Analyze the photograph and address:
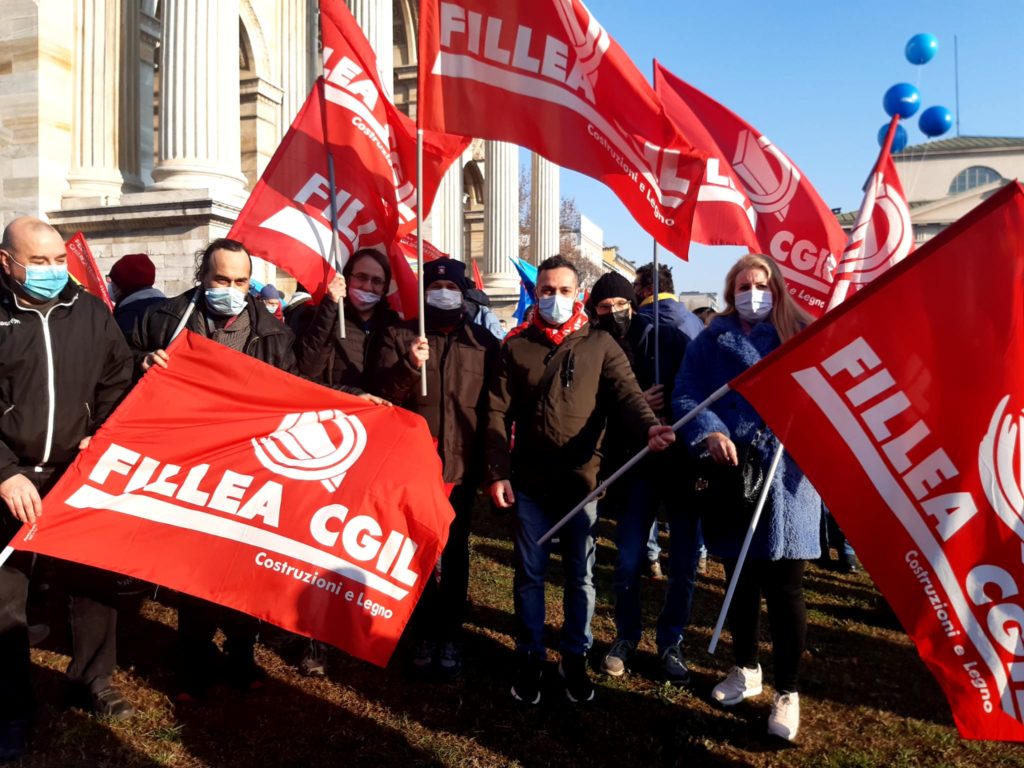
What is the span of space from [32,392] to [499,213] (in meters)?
20.2

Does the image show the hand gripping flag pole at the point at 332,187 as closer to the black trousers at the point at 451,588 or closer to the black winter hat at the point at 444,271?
the black winter hat at the point at 444,271

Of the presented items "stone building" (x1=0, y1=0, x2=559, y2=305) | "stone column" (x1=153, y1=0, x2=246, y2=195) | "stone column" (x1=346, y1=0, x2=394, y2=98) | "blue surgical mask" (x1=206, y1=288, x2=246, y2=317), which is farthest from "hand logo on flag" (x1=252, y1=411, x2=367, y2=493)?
"stone column" (x1=346, y1=0, x2=394, y2=98)

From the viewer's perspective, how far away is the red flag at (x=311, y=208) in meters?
4.93

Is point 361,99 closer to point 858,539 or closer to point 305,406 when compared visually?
point 305,406

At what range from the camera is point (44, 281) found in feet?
11.1

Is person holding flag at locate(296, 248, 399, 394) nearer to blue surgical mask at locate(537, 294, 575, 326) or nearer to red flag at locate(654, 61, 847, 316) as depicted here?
blue surgical mask at locate(537, 294, 575, 326)

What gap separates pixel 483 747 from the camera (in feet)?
11.7

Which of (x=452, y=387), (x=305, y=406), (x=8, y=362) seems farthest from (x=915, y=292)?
(x=8, y=362)

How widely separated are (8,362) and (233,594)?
1.28m

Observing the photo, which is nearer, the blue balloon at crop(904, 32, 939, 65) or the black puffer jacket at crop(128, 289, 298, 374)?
the black puffer jacket at crop(128, 289, 298, 374)

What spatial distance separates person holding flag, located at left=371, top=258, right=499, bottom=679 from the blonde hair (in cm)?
128

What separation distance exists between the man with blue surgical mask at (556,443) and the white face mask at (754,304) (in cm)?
62

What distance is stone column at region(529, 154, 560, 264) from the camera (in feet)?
81.2

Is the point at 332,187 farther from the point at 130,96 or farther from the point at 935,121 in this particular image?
the point at 935,121
